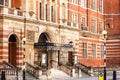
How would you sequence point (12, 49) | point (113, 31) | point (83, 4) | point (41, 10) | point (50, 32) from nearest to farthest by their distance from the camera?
point (12, 49) < point (41, 10) < point (50, 32) < point (83, 4) < point (113, 31)

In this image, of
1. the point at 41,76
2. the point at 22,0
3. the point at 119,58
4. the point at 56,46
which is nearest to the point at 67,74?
the point at 56,46

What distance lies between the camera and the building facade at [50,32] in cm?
4300

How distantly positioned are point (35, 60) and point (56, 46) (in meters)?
3.67

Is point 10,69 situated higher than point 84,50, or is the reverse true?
point 84,50

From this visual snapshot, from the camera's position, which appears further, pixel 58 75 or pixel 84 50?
pixel 84 50

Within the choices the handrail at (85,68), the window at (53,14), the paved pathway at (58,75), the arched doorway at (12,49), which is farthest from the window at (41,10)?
the handrail at (85,68)

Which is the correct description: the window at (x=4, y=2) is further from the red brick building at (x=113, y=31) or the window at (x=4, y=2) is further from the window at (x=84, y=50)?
the red brick building at (x=113, y=31)

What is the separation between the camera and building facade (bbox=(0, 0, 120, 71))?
4300cm

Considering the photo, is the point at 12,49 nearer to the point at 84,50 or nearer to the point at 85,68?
the point at 85,68

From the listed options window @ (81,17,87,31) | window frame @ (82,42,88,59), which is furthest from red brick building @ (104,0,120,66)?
window frame @ (82,42,88,59)

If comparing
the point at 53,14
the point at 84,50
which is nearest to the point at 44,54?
the point at 53,14

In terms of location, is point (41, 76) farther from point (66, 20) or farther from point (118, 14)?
point (118, 14)

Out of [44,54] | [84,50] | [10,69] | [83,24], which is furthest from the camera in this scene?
[83,24]

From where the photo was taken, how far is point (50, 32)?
1962 inches
